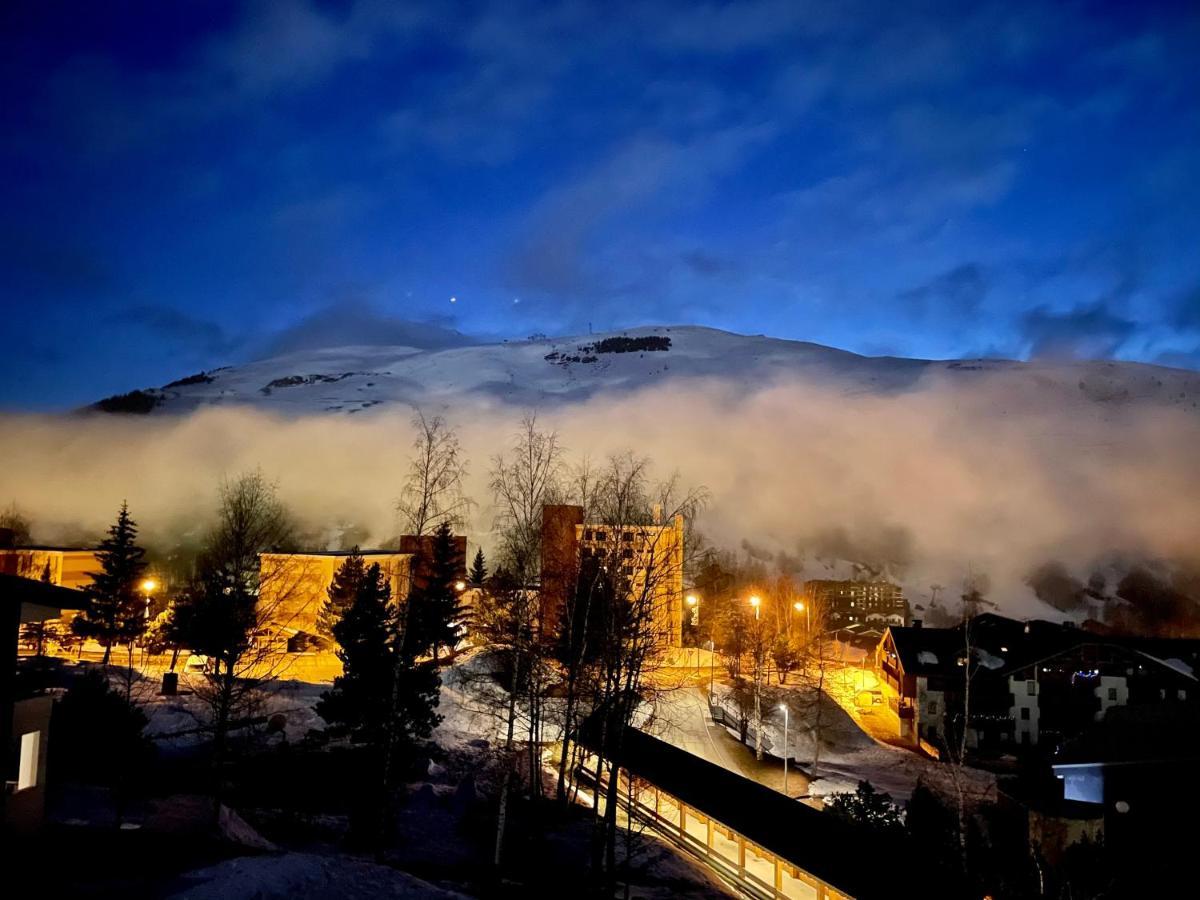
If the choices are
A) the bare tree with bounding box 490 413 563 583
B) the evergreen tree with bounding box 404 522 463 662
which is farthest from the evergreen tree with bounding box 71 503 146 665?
the bare tree with bounding box 490 413 563 583

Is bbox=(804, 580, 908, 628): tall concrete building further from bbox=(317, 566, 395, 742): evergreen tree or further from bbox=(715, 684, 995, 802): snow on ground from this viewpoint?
bbox=(317, 566, 395, 742): evergreen tree

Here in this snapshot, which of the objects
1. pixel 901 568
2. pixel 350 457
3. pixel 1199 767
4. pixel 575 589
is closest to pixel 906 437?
pixel 901 568

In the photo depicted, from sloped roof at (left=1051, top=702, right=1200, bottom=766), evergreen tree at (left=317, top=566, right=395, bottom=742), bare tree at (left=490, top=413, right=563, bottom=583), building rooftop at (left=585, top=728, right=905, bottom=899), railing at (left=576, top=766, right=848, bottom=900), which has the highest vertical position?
bare tree at (left=490, top=413, right=563, bottom=583)

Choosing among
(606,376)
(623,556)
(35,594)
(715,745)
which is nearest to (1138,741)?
(715,745)

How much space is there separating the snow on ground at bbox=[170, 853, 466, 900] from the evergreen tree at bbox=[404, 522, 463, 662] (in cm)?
520

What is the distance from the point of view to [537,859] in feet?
56.0

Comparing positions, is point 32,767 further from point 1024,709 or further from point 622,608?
point 1024,709

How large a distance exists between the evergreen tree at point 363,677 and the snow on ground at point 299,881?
622cm

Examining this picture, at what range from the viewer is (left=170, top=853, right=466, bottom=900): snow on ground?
10531 millimetres

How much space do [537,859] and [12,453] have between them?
112 meters

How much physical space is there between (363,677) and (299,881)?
8.75m

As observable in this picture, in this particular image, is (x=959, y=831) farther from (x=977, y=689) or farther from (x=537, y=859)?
(x=977, y=689)

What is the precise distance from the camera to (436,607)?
2658cm

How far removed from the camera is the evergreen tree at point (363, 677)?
19781mm
